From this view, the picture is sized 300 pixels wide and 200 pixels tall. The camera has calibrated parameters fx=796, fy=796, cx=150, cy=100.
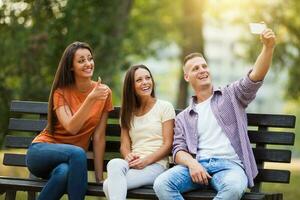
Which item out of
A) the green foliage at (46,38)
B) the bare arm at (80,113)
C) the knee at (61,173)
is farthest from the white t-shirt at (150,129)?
the green foliage at (46,38)

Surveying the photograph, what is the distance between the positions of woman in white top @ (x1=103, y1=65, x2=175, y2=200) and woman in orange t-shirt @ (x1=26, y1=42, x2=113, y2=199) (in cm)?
19

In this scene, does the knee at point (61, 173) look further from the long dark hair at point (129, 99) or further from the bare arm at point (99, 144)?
the long dark hair at point (129, 99)

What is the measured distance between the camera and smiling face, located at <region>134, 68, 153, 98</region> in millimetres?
6305

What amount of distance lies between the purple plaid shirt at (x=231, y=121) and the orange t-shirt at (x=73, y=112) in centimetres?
64

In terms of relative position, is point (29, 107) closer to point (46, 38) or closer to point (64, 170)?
point (64, 170)

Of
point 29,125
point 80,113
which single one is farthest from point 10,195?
point 80,113

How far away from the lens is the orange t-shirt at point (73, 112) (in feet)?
20.7

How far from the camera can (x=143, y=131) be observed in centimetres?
626

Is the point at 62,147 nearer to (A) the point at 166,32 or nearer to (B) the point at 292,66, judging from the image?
(B) the point at 292,66

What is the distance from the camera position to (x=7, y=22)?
11039mm

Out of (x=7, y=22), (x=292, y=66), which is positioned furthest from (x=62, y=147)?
(x=292, y=66)

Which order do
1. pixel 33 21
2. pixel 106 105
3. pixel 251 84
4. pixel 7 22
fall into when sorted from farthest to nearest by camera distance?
pixel 33 21
pixel 7 22
pixel 106 105
pixel 251 84

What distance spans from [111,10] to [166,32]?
1653 centimetres

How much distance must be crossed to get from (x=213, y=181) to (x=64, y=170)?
111 cm
